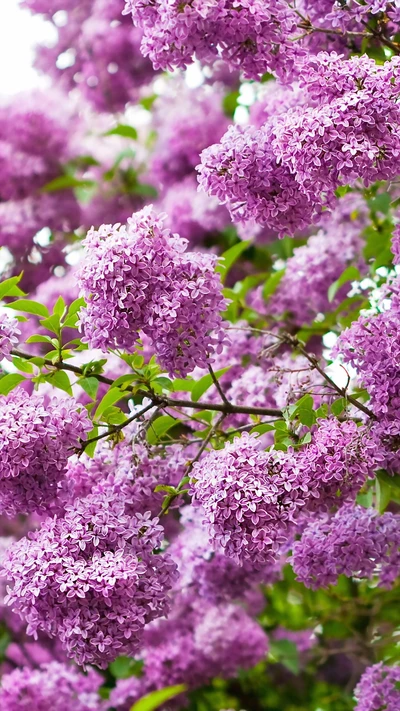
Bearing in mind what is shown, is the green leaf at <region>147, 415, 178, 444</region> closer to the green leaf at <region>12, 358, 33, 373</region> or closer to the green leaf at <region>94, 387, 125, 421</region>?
the green leaf at <region>94, 387, 125, 421</region>

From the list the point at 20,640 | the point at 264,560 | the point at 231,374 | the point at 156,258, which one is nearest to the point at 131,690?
the point at 20,640

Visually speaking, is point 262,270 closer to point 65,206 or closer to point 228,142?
point 65,206

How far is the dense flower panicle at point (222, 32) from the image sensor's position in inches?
66.6

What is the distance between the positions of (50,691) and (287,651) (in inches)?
33.0

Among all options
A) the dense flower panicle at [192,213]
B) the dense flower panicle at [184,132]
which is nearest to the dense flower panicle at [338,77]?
the dense flower panicle at [192,213]

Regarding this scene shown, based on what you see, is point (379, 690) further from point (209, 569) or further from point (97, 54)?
point (97, 54)

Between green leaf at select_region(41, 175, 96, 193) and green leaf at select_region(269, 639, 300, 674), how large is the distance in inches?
70.1

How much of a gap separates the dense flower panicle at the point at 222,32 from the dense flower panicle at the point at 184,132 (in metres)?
1.72

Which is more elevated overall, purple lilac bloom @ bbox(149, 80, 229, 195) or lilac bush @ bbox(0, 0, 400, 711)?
purple lilac bloom @ bbox(149, 80, 229, 195)

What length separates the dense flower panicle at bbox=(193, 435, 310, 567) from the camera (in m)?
1.52

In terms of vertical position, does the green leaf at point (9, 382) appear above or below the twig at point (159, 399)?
below

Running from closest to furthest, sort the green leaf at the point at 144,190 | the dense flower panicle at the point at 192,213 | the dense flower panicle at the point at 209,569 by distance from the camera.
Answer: the dense flower panicle at the point at 209,569, the dense flower panicle at the point at 192,213, the green leaf at the point at 144,190

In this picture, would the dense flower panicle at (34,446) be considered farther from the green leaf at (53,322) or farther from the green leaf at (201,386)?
the green leaf at (201,386)

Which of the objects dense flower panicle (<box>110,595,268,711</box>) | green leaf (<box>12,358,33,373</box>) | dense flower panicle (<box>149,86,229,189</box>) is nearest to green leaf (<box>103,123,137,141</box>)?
dense flower panicle (<box>149,86,229,189</box>)
